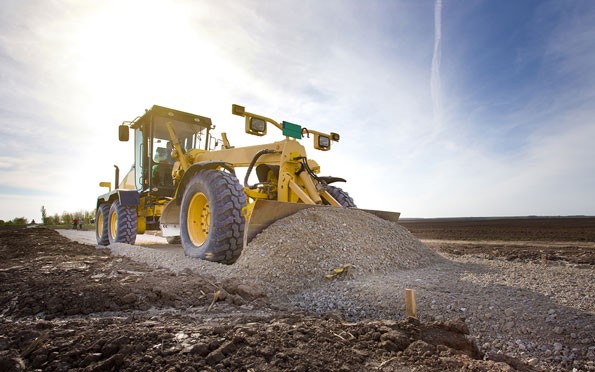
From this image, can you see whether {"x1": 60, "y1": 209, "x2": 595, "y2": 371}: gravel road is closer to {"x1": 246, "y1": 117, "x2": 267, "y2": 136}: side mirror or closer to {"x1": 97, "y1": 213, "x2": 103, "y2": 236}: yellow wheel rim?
{"x1": 246, "y1": 117, "x2": 267, "y2": 136}: side mirror

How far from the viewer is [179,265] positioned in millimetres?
4664

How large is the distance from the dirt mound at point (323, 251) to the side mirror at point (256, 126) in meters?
1.70

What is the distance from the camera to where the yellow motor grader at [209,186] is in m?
4.81

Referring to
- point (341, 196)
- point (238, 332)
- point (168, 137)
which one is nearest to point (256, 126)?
point (341, 196)

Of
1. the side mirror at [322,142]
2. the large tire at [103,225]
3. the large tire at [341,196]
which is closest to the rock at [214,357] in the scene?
the large tire at [341,196]

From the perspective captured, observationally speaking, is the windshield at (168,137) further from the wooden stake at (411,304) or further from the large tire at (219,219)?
the wooden stake at (411,304)

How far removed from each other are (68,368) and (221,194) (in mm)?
3439

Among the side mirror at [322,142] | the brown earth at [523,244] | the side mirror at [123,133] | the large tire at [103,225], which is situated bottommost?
the brown earth at [523,244]

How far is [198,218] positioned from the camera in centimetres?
→ 584

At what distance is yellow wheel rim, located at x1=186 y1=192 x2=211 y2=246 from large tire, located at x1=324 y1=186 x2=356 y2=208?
2519mm

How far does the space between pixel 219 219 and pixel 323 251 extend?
158cm

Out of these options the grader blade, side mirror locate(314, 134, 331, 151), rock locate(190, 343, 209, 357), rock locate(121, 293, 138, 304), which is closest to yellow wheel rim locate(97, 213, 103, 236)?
side mirror locate(314, 134, 331, 151)

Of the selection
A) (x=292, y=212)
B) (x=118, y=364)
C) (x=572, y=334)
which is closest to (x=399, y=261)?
(x=292, y=212)

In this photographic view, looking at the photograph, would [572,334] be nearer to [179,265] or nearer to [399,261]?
[399,261]
